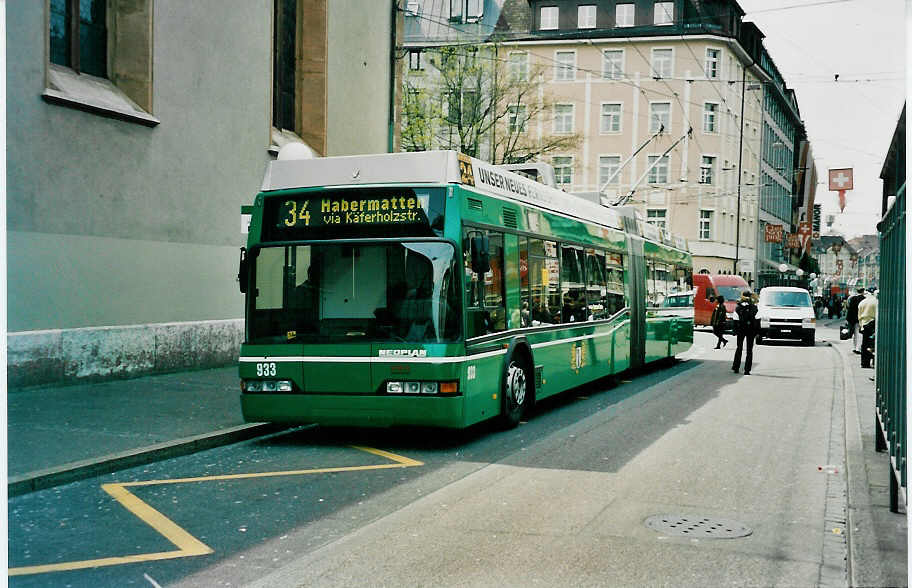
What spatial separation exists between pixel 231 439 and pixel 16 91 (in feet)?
19.9

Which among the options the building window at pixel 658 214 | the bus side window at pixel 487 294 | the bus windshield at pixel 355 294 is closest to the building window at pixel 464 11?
the building window at pixel 658 214

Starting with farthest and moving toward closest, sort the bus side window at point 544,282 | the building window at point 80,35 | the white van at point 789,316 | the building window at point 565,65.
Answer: the building window at point 565,65 < the white van at point 789,316 < the building window at point 80,35 < the bus side window at point 544,282

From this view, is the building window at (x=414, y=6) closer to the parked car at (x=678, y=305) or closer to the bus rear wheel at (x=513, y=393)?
the parked car at (x=678, y=305)

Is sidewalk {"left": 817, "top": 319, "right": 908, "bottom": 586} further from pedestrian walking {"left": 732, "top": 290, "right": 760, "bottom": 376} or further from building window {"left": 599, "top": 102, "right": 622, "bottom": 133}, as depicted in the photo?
building window {"left": 599, "top": 102, "right": 622, "bottom": 133}

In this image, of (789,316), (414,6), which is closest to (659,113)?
(414,6)

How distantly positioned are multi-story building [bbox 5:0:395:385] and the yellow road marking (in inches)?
207

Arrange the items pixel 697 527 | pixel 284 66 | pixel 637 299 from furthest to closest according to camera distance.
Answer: pixel 284 66 → pixel 637 299 → pixel 697 527

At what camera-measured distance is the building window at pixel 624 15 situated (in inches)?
2261

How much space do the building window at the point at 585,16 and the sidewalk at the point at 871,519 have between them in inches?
1953

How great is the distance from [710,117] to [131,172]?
4859 cm

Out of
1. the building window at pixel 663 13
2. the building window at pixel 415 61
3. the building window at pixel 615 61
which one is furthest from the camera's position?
the building window at pixel 615 61

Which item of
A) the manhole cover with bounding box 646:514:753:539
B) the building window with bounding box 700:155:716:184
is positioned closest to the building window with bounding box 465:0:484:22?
the building window with bounding box 700:155:716:184

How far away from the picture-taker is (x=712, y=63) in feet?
191

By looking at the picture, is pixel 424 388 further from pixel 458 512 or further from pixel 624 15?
pixel 624 15
